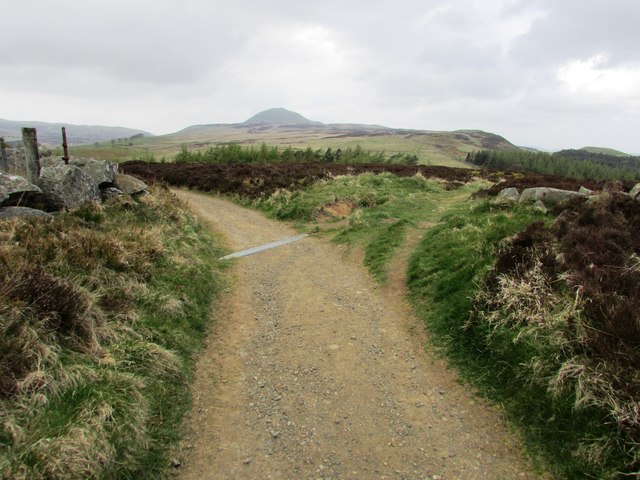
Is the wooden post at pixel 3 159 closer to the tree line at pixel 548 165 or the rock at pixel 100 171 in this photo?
the rock at pixel 100 171

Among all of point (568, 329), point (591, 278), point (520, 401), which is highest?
point (591, 278)

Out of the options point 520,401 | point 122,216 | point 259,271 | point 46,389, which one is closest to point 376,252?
point 259,271

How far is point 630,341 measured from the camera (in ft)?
15.5

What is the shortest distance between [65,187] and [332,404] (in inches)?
392

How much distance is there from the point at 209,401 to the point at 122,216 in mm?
8295

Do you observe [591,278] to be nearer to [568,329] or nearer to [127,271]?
[568,329]

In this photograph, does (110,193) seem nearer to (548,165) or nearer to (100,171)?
(100,171)

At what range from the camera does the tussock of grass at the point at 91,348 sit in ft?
12.2

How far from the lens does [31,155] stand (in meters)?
11.0

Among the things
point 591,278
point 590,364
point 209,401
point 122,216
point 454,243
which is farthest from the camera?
point 122,216

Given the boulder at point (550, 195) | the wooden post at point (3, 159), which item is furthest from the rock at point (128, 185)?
the boulder at point (550, 195)

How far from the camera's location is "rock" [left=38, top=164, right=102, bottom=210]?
10.2 metres

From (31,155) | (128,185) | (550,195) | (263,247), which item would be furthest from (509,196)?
(31,155)

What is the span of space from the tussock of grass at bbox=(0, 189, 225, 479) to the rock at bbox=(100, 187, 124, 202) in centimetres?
375
